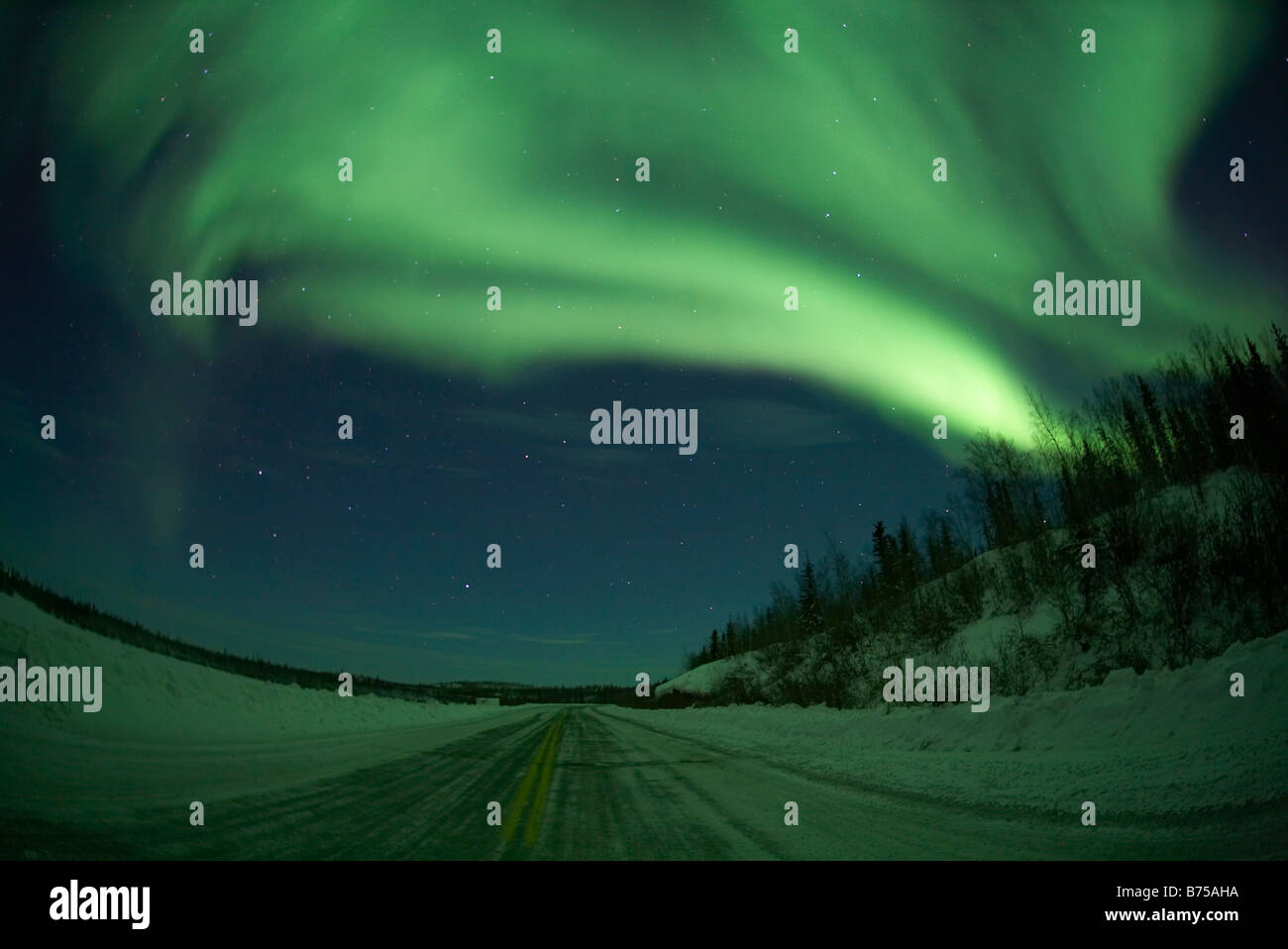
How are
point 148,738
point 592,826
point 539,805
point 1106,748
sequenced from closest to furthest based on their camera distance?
point 592,826 → point 539,805 → point 1106,748 → point 148,738

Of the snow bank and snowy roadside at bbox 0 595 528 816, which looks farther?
the snow bank

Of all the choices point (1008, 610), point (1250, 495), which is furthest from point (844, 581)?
point (1250, 495)

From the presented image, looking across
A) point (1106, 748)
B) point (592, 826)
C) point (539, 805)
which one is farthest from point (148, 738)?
Result: point (1106, 748)

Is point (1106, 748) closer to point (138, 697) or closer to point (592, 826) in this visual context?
point (592, 826)

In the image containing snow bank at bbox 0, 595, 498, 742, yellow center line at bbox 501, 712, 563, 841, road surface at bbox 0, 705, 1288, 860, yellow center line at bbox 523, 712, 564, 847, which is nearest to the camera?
road surface at bbox 0, 705, 1288, 860

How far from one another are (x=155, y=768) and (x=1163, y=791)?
15.0 meters

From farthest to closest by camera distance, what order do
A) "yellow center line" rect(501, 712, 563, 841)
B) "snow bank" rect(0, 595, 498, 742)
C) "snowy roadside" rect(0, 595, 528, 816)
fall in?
"snow bank" rect(0, 595, 498, 742) < "snowy roadside" rect(0, 595, 528, 816) < "yellow center line" rect(501, 712, 563, 841)

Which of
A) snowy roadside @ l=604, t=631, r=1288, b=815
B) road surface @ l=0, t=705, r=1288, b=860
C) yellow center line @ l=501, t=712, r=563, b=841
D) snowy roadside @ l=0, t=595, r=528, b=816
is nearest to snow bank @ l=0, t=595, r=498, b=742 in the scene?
snowy roadside @ l=0, t=595, r=528, b=816

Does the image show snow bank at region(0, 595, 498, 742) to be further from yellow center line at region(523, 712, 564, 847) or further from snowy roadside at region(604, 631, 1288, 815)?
snowy roadside at region(604, 631, 1288, 815)

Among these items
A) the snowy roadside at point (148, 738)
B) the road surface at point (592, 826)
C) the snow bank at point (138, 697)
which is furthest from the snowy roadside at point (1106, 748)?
the snow bank at point (138, 697)

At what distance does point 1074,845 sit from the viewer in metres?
6.38

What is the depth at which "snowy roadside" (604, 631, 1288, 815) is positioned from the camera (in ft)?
25.0

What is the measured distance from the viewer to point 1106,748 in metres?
11.0
